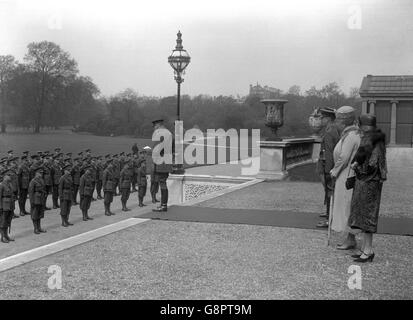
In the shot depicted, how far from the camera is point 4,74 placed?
18438 mm

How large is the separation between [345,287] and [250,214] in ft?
13.0

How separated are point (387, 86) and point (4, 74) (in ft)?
47.5

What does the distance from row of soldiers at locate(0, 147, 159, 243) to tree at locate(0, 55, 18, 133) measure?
2.69 meters

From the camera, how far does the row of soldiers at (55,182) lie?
1126cm

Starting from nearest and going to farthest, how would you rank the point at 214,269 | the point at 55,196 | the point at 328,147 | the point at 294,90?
the point at 214,269 < the point at 328,147 < the point at 55,196 < the point at 294,90

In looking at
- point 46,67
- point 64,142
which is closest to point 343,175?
point 46,67

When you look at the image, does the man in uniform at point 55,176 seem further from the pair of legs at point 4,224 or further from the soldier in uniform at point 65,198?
the pair of legs at point 4,224

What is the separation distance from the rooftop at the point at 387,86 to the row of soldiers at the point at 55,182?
28.9 feet

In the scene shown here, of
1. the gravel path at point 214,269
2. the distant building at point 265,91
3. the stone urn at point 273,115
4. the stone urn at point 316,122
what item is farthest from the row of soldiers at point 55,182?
the distant building at point 265,91

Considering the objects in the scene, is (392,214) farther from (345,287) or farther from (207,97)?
(207,97)

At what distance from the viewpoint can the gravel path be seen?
14.5 ft

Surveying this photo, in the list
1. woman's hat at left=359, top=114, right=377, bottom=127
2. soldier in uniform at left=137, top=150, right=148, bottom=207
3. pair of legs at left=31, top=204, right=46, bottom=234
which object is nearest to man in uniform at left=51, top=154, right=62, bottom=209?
soldier in uniform at left=137, top=150, right=148, bottom=207

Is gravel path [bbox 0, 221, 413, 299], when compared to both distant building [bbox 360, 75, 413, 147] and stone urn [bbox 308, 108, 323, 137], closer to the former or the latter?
stone urn [bbox 308, 108, 323, 137]

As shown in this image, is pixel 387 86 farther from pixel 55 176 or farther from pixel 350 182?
pixel 350 182
